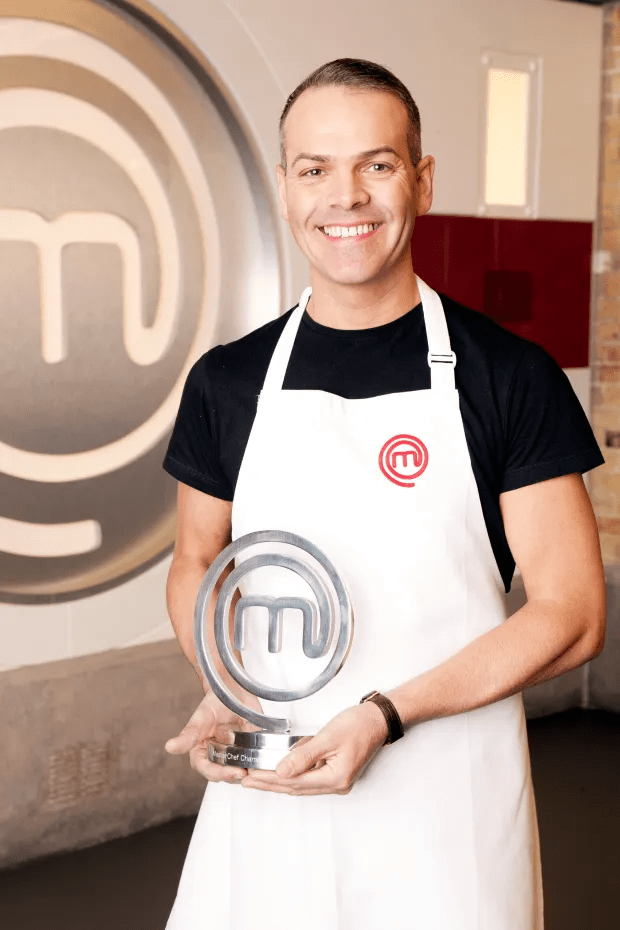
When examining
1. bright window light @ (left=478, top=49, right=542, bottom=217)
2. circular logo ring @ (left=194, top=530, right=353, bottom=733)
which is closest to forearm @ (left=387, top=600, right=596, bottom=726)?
circular logo ring @ (left=194, top=530, right=353, bottom=733)

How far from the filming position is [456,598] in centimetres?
154

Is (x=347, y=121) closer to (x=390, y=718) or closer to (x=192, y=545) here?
(x=192, y=545)

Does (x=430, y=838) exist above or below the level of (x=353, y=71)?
below

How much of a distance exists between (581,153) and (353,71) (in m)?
3.58

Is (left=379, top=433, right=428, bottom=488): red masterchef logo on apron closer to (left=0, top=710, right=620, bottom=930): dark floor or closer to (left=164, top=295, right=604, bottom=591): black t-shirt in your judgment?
(left=164, top=295, right=604, bottom=591): black t-shirt

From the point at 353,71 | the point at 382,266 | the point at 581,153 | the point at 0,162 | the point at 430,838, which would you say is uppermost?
the point at 581,153

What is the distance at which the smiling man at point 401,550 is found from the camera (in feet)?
4.90

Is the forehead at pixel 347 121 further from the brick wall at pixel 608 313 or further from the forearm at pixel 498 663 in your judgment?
the brick wall at pixel 608 313

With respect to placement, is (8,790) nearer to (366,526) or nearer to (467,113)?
(366,526)

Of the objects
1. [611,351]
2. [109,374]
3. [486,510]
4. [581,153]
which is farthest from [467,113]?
[486,510]

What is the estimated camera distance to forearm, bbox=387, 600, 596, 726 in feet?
4.77

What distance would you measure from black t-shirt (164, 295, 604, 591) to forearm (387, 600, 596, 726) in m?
0.15

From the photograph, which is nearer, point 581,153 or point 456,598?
point 456,598

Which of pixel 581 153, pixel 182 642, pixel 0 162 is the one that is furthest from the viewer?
pixel 581 153
